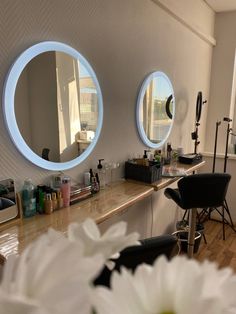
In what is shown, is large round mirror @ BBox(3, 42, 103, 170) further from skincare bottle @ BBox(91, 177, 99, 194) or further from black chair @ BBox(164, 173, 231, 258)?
black chair @ BBox(164, 173, 231, 258)

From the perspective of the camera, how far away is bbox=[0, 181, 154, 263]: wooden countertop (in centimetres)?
111

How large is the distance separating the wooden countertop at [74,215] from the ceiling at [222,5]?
252cm

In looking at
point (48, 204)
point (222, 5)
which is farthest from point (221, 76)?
point (48, 204)

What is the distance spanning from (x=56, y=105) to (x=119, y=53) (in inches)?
27.7

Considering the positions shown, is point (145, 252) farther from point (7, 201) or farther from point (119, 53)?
point (119, 53)

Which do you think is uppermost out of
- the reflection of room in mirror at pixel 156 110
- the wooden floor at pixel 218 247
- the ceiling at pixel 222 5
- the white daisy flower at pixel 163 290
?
the ceiling at pixel 222 5

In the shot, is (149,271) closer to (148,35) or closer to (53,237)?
(53,237)

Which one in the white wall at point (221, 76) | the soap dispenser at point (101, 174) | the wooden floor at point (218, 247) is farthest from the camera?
the white wall at point (221, 76)

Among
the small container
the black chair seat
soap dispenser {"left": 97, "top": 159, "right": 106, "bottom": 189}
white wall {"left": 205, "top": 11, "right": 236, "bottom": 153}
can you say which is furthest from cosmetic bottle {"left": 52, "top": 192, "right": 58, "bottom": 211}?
white wall {"left": 205, "top": 11, "right": 236, "bottom": 153}

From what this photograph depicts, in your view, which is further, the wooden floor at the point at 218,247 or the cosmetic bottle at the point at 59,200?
the wooden floor at the point at 218,247

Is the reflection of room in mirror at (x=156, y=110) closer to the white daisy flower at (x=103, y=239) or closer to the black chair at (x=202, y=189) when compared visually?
the black chair at (x=202, y=189)

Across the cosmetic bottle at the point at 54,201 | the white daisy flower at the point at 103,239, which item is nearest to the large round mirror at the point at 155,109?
the cosmetic bottle at the point at 54,201

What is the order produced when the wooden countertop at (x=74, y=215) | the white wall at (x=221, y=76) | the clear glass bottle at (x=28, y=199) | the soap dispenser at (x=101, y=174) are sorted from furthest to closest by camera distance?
the white wall at (x=221, y=76) < the soap dispenser at (x=101, y=174) < the clear glass bottle at (x=28, y=199) < the wooden countertop at (x=74, y=215)

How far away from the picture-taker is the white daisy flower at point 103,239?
14.3 inches
